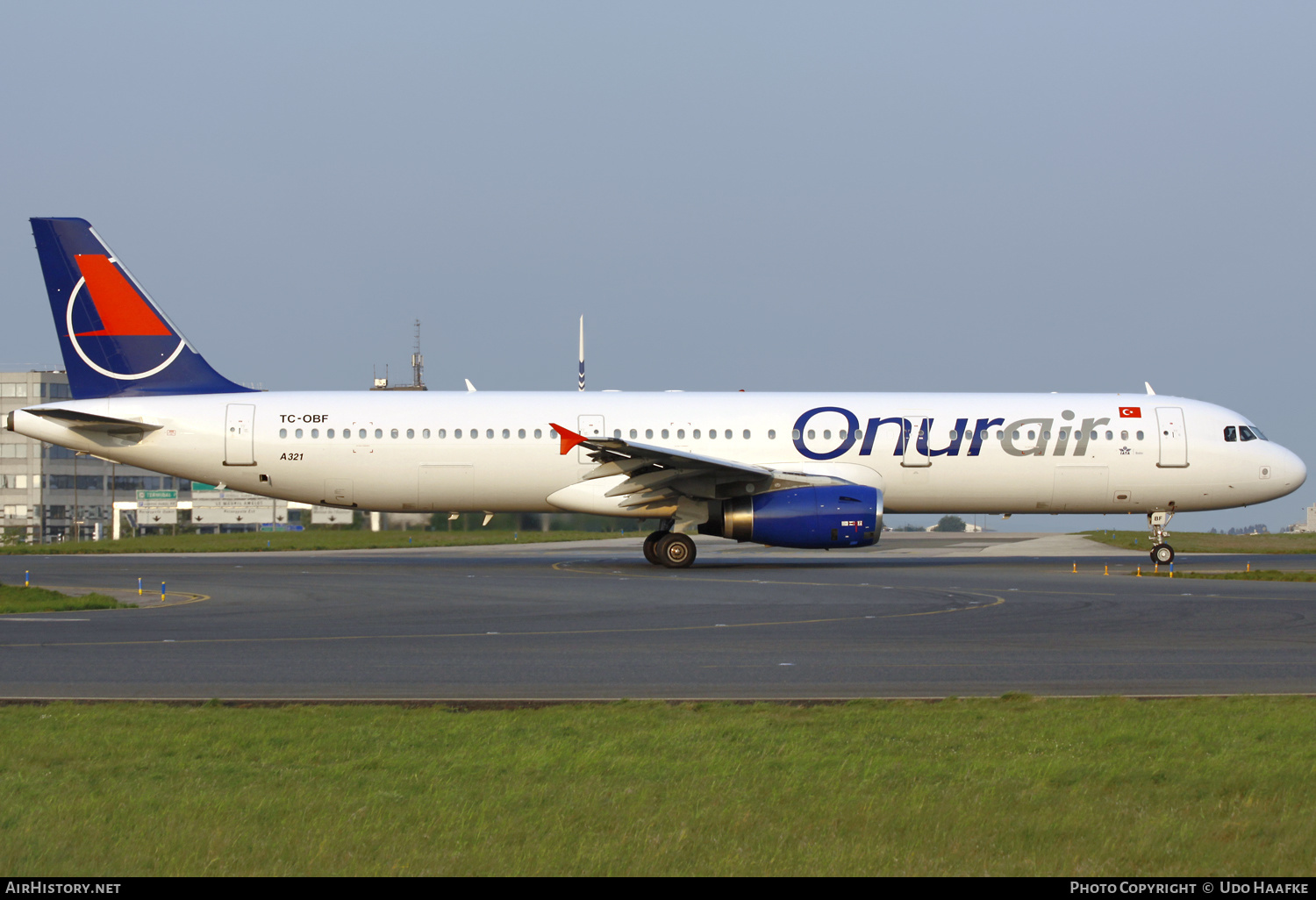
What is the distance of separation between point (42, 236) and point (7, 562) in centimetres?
1065

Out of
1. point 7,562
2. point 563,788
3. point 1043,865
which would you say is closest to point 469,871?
point 563,788

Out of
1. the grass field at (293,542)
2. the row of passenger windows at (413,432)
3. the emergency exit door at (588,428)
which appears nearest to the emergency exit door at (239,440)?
the row of passenger windows at (413,432)

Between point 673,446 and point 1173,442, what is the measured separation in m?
11.7

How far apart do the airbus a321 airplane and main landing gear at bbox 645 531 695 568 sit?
4 cm

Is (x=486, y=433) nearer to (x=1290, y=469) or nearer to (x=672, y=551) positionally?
(x=672, y=551)

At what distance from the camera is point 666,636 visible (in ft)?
46.1

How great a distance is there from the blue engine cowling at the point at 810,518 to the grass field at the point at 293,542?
17346mm

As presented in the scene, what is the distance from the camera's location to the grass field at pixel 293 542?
130 feet

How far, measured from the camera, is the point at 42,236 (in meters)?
27.0

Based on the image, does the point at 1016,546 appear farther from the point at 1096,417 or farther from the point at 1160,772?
the point at 1160,772

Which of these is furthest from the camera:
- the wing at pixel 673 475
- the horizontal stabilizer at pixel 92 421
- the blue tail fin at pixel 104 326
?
the blue tail fin at pixel 104 326

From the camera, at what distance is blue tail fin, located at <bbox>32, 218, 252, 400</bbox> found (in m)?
27.0

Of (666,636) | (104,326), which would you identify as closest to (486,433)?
(104,326)

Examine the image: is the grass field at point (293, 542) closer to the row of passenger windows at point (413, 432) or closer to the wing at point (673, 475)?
the row of passenger windows at point (413, 432)
